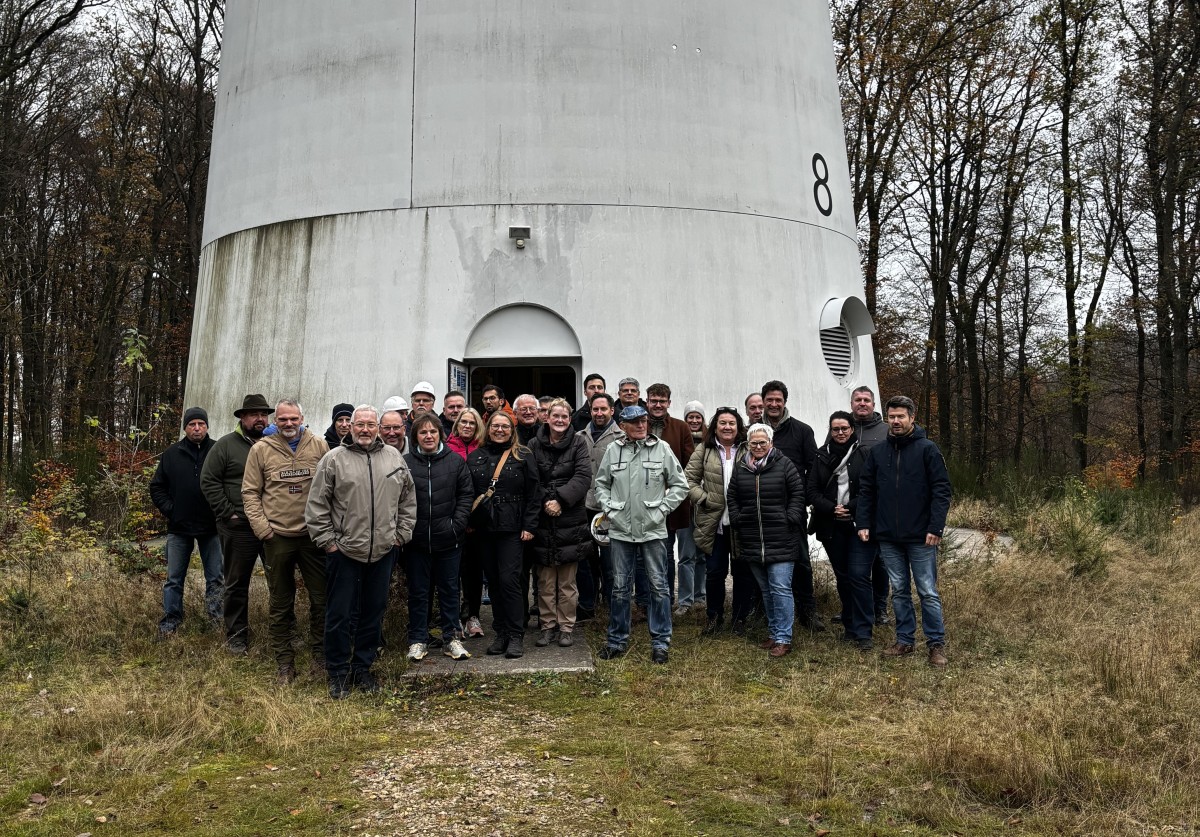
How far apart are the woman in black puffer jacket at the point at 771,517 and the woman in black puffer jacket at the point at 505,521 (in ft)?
4.78

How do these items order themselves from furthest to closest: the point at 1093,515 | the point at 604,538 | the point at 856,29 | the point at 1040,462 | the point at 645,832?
the point at 856,29
the point at 1040,462
the point at 1093,515
the point at 604,538
the point at 645,832

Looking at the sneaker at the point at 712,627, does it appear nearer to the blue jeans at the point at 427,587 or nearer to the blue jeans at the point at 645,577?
the blue jeans at the point at 645,577

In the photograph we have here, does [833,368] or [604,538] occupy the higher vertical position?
Answer: [833,368]

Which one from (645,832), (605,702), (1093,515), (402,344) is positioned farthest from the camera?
(1093,515)

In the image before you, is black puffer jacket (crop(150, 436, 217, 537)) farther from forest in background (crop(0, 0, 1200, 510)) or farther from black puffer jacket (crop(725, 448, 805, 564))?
forest in background (crop(0, 0, 1200, 510))

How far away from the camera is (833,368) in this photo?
11.6 m

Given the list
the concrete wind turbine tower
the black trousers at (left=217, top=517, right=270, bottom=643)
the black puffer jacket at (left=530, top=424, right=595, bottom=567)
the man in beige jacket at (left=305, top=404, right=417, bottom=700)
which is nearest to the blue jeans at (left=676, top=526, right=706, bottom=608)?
the black puffer jacket at (left=530, top=424, right=595, bottom=567)

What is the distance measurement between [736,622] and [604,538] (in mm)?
1243

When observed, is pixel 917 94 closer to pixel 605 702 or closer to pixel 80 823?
pixel 605 702

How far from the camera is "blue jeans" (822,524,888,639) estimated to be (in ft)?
23.2

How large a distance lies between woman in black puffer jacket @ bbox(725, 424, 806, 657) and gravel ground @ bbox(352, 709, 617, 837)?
2.09m

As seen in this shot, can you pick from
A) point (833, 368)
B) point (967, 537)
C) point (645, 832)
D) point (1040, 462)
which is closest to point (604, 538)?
point (645, 832)

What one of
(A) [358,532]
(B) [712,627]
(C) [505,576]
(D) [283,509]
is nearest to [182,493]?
(D) [283,509]

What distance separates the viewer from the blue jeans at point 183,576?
7.38 metres
